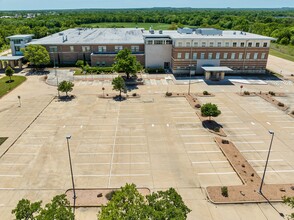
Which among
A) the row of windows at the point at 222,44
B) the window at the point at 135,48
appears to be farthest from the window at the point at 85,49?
the row of windows at the point at 222,44

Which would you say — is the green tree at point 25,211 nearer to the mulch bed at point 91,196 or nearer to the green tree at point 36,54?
the mulch bed at point 91,196

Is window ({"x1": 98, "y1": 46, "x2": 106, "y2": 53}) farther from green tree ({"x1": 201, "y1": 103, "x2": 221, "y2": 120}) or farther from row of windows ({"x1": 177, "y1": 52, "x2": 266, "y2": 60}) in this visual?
green tree ({"x1": 201, "y1": 103, "x2": 221, "y2": 120})

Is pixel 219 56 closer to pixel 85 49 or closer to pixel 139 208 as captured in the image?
pixel 85 49

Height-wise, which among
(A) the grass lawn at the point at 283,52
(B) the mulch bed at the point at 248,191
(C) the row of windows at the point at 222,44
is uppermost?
(C) the row of windows at the point at 222,44

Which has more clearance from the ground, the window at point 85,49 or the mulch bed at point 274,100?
the window at point 85,49

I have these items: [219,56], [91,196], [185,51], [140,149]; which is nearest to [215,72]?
[219,56]

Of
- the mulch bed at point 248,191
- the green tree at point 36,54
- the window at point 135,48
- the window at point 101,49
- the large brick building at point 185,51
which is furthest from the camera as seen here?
the window at point 101,49
